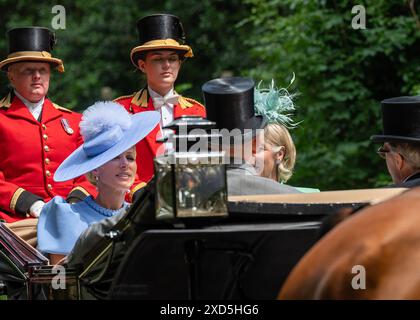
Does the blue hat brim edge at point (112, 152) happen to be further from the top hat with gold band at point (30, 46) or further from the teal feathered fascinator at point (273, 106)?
the top hat with gold band at point (30, 46)

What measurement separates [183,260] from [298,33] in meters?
6.25

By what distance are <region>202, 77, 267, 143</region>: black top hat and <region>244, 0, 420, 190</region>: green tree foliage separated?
4.97m

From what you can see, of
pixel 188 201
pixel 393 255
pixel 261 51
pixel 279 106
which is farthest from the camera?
pixel 261 51

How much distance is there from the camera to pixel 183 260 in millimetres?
3504

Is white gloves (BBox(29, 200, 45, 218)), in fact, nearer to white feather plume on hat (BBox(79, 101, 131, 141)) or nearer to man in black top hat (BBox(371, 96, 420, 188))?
white feather plume on hat (BBox(79, 101, 131, 141))

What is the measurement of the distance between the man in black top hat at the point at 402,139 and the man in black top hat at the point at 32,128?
1.79m

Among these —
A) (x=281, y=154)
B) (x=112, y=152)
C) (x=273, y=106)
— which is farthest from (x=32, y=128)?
(x=281, y=154)

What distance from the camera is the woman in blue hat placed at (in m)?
4.41

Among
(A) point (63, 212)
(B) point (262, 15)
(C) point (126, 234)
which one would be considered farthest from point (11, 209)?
(B) point (262, 15)

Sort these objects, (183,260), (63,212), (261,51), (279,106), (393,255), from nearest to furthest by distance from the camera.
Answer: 1. (393,255)
2. (183,260)
3. (63,212)
4. (279,106)
5. (261,51)

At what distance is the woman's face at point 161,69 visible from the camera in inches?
224

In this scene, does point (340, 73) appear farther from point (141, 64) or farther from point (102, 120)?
point (102, 120)

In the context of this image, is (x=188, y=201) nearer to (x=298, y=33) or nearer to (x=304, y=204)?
(x=304, y=204)

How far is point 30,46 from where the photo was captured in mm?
5797
